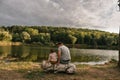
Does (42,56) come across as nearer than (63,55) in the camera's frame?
No

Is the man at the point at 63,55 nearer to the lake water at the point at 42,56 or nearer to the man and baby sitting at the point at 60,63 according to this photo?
the man and baby sitting at the point at 60,63

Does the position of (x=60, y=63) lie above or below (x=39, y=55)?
above

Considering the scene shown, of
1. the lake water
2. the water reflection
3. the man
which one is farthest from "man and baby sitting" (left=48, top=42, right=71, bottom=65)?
the water reflection

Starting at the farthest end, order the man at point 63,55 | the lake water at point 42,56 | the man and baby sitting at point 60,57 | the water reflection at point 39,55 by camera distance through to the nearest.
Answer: the water reflection at point 39,55, the lake water at point 42,56, the man at point 63,55, the man and baby sitting at point 60,57

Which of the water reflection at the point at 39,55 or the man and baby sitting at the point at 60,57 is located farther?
the water reflection at the point at 39,55

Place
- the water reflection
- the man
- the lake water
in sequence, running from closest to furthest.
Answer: the man
the lake water
the water reflection

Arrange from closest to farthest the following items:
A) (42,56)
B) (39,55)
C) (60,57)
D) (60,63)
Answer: (60,57) → (60,63) → (42,56) → (39,55)

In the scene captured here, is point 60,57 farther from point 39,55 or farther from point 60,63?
point 39,55

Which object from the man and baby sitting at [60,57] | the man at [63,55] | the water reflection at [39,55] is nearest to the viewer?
the man and baby sitting at [60,57]

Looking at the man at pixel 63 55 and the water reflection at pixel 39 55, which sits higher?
the man at pixel 63 55

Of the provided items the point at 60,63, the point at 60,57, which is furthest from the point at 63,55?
the point at 60,63

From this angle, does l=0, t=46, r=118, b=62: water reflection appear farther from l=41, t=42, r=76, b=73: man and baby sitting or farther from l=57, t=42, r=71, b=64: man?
Result: l=57, t=42, r=71, b=64: man

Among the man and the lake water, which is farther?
the lake water

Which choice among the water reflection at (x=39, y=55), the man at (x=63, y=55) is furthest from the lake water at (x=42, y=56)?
the man at (x=63, y=55)
